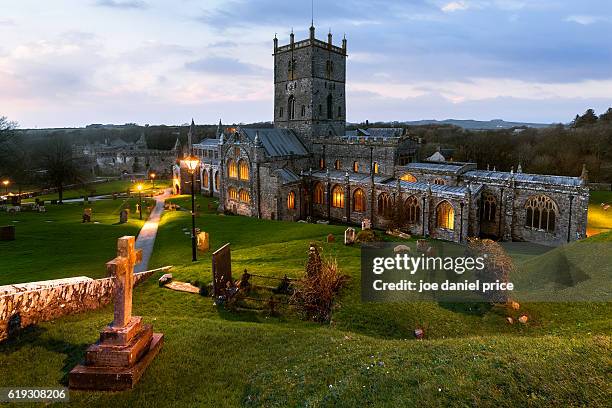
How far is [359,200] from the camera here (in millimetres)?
39219

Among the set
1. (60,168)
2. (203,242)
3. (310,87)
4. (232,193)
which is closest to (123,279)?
(203,242)

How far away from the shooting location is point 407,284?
16297 millimetres

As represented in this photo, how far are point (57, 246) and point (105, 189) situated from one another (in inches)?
1793

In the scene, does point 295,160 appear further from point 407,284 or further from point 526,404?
point 526,404

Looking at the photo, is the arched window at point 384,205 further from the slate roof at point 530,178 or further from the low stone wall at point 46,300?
the low stone wall at point 46,300

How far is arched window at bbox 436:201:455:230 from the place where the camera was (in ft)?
106

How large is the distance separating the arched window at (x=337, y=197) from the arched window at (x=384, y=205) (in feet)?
15.3

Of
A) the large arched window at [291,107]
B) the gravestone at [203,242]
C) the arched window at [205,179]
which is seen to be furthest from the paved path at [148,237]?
the large arched window at [291,107]

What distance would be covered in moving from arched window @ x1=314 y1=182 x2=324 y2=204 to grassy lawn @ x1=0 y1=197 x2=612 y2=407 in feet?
89.7

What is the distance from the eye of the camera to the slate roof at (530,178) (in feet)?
99.5

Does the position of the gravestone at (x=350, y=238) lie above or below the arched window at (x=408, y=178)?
below

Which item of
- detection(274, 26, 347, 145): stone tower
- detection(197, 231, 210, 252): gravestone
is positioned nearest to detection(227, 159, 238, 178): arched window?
detection(274, 26, 347, 145): stone tower

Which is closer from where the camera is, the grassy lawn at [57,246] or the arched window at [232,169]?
the grassy lawn at [57,246]

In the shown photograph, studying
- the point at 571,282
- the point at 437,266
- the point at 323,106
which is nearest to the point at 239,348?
the point at 437,266
